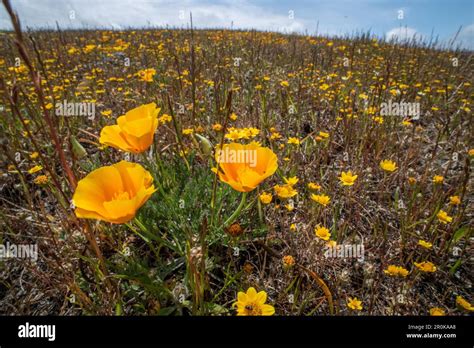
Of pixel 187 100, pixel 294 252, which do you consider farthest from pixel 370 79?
pixel 294 252

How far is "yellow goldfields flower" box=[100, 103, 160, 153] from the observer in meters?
1.31

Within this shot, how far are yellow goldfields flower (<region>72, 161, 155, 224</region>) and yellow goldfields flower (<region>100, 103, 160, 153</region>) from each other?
0.32ft

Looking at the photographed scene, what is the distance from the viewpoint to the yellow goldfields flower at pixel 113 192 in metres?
1.11

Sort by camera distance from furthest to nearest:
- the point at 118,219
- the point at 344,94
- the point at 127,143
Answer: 1. the point at 344,94
2. the point at 127,143
3. the point at 118,219

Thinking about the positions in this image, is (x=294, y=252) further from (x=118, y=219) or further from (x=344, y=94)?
(x=344, y=94)

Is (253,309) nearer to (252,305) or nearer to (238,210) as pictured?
(252,305)

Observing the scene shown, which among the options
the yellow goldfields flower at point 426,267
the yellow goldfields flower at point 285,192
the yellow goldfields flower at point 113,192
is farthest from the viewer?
the yellow goldfields flower at point 285,192

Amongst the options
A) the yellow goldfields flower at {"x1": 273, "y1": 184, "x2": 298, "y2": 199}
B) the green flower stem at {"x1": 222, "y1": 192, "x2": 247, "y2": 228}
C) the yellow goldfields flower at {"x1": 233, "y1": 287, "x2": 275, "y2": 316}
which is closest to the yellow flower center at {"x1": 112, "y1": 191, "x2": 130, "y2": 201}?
the green flower stem at {"x1": 222, "y1": 192, "x2": 247, "y2": 228}

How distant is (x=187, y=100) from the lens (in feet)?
12.8

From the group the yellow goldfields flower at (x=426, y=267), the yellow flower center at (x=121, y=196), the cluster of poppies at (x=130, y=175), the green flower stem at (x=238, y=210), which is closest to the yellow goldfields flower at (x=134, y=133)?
the cluster of poppies at (x=130, y=175)

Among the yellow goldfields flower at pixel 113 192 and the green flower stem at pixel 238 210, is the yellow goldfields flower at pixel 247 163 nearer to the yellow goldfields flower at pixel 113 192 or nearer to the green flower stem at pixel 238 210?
the green flower stem at pixel 238 210

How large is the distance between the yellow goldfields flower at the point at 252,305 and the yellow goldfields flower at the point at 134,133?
0.84 metres

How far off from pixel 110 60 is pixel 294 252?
18.6 ft

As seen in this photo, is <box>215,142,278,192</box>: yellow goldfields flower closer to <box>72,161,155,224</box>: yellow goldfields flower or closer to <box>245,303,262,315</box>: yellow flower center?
<box>72,161,155,224</box>: yellow goldfields flower
